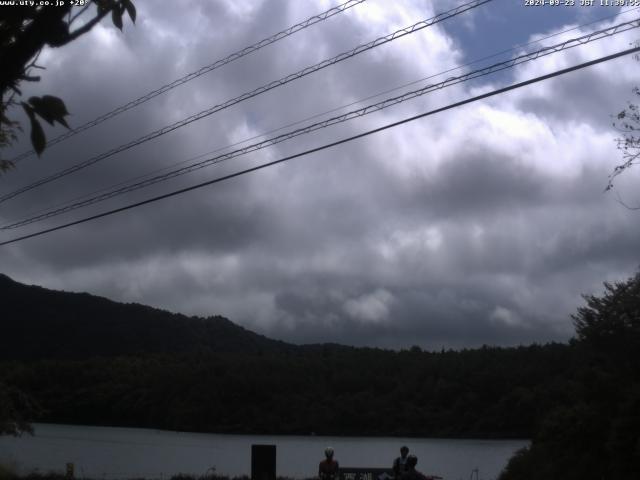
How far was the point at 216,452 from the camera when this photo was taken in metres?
48.8

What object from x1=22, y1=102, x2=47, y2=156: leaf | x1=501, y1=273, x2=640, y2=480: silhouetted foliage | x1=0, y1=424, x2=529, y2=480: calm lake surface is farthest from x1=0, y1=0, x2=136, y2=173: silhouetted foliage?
x1=0, y1=424, x2=529, y2=480: calm lake surface

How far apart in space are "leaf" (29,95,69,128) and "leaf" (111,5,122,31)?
2.36 feet

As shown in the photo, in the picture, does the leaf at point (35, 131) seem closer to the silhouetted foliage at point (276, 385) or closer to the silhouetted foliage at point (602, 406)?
the silhouetted foliage at point (602, 406)

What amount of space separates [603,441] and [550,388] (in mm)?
17378

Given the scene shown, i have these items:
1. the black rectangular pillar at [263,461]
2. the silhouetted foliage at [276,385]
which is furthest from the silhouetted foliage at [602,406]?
the silhouetted foliage at [276,385]

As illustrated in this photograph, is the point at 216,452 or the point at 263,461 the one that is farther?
the point at 216,452

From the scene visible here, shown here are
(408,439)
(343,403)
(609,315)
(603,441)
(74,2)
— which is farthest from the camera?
(343,403)

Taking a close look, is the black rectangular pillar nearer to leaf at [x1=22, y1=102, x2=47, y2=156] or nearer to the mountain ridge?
leaf at [x1=22, y1=102, x2=47, y2=156]

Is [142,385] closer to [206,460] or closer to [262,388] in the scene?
[262,388]

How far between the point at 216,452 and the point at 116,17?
4687 centimetres

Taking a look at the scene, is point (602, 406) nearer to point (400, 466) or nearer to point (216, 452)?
point (400, 466)

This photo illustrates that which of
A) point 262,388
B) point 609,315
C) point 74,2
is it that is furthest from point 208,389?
point 74,2

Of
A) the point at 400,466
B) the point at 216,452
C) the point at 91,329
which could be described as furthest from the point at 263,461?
the point at 91,329

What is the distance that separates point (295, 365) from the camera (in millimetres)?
66062
